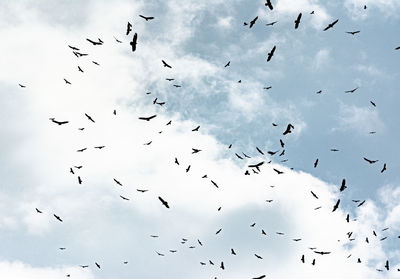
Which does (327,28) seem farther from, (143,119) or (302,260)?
(302,260)

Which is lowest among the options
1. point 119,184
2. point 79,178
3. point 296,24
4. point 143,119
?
point 79,178

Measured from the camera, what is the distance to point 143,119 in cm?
2339

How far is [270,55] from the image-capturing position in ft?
74.6

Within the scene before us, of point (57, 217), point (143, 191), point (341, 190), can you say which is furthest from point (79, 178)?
point (341, 190)

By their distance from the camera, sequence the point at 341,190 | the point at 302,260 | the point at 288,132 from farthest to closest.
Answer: the point at 302,260 → the point at 288,132 → the point at 341,190

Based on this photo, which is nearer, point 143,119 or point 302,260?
point 143,119

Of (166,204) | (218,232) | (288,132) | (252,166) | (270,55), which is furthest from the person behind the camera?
(218,232)

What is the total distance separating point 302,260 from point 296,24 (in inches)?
692

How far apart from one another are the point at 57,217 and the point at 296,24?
74.0 feet

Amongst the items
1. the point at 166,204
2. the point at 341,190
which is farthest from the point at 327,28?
the point at 166,204

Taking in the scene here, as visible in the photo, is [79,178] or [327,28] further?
[79,178]

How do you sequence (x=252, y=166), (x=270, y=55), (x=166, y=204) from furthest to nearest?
(x=252, y=166), (x=270, y=55), (x=166, y=204)

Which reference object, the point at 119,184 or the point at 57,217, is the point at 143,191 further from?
the point at 57,217

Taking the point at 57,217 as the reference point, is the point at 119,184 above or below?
above
